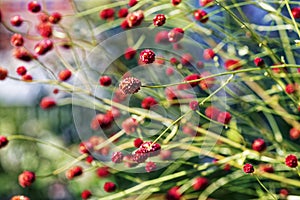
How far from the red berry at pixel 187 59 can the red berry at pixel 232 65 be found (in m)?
0.05

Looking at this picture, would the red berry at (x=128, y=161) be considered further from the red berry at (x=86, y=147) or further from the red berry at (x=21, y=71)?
the red berry at (x=21, y=71)

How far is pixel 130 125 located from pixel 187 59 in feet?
0.39

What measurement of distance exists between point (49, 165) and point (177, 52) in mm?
1005

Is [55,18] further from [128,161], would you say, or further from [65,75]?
[128,161]

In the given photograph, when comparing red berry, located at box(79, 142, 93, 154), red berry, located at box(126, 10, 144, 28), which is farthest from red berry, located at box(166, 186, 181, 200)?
red berry, located at box(126, 10, 144, 28)

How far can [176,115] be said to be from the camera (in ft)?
2.40

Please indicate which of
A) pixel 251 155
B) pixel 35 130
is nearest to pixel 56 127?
pixel 35 130

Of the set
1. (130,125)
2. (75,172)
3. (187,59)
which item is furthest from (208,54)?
(75,172)

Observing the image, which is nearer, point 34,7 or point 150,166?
point 150,166

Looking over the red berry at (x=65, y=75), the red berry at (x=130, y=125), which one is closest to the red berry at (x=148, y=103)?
the red berry at (x=130, y=125)

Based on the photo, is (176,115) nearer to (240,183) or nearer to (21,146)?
(240,183)

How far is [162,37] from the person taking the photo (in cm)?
76

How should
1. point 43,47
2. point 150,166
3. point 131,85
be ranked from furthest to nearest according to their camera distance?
point 43,47 → point 150,166 → point 131,85

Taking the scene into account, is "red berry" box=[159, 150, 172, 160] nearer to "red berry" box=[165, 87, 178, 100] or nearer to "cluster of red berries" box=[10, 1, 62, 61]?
"red berry" box=[165, 87, 178, 100]
